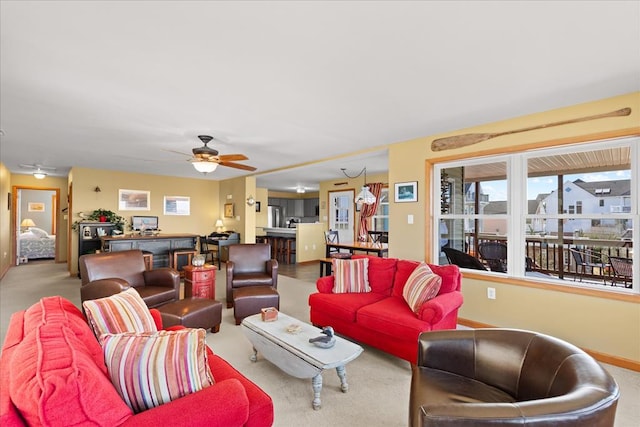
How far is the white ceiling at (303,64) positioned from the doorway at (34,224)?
5.68 metres

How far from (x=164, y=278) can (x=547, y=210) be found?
179 inches

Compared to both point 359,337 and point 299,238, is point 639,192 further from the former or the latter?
point 299,238

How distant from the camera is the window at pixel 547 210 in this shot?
9.68 feet

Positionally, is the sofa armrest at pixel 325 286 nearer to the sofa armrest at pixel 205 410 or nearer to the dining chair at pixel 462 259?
the dining chair at pixel 462 259

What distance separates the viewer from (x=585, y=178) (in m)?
3.16

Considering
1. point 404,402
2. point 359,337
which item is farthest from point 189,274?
point 404,402

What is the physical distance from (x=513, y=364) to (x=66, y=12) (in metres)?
3.11

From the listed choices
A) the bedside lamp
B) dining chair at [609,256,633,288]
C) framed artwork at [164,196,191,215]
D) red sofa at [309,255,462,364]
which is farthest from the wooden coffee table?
the bedside lamp

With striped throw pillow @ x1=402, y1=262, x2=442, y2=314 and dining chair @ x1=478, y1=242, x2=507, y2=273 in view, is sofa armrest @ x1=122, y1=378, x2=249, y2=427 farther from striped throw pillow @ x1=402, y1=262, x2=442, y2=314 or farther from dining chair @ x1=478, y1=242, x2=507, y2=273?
dining chair @ x1=478, y1=242, x2=507, y2=273

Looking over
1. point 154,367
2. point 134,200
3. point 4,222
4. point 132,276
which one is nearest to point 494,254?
point 154,367

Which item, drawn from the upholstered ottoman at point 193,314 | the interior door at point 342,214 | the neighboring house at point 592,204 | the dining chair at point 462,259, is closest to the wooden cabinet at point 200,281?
the upholstered ottoman at point 193,314

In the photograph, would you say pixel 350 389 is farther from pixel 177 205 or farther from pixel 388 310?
pixel 177 205

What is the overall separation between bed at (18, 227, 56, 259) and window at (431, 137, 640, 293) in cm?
1043

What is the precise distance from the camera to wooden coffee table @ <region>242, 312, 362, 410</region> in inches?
81.5
